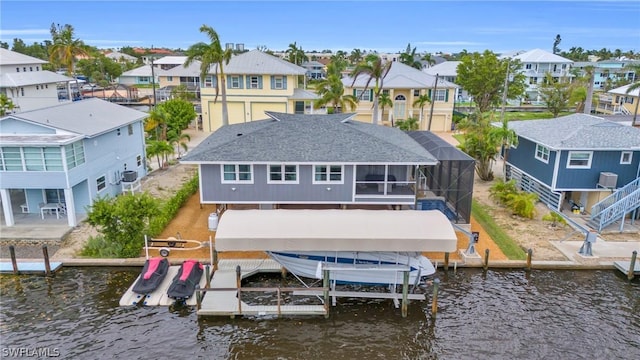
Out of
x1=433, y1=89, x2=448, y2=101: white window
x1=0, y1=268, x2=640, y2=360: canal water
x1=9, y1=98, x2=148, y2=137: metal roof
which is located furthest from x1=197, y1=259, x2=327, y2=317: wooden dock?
x1=433, y1=89, x2=448, y2=101: white window

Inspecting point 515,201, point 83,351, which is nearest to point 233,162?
point 83,351

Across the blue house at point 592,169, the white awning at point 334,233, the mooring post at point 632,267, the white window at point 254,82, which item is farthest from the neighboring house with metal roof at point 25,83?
the mooring post at point 632,267

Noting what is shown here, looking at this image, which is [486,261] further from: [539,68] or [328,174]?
[539,68]

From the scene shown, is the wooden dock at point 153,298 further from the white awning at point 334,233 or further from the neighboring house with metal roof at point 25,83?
the neighboring house with metal roof at point 25,83

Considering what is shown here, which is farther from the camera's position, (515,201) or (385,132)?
(385,132)

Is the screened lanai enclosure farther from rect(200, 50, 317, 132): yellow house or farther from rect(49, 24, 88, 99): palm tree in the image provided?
rect(49, 24, 88, 99): palm tree

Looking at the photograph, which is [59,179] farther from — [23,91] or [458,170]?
[23,91]
